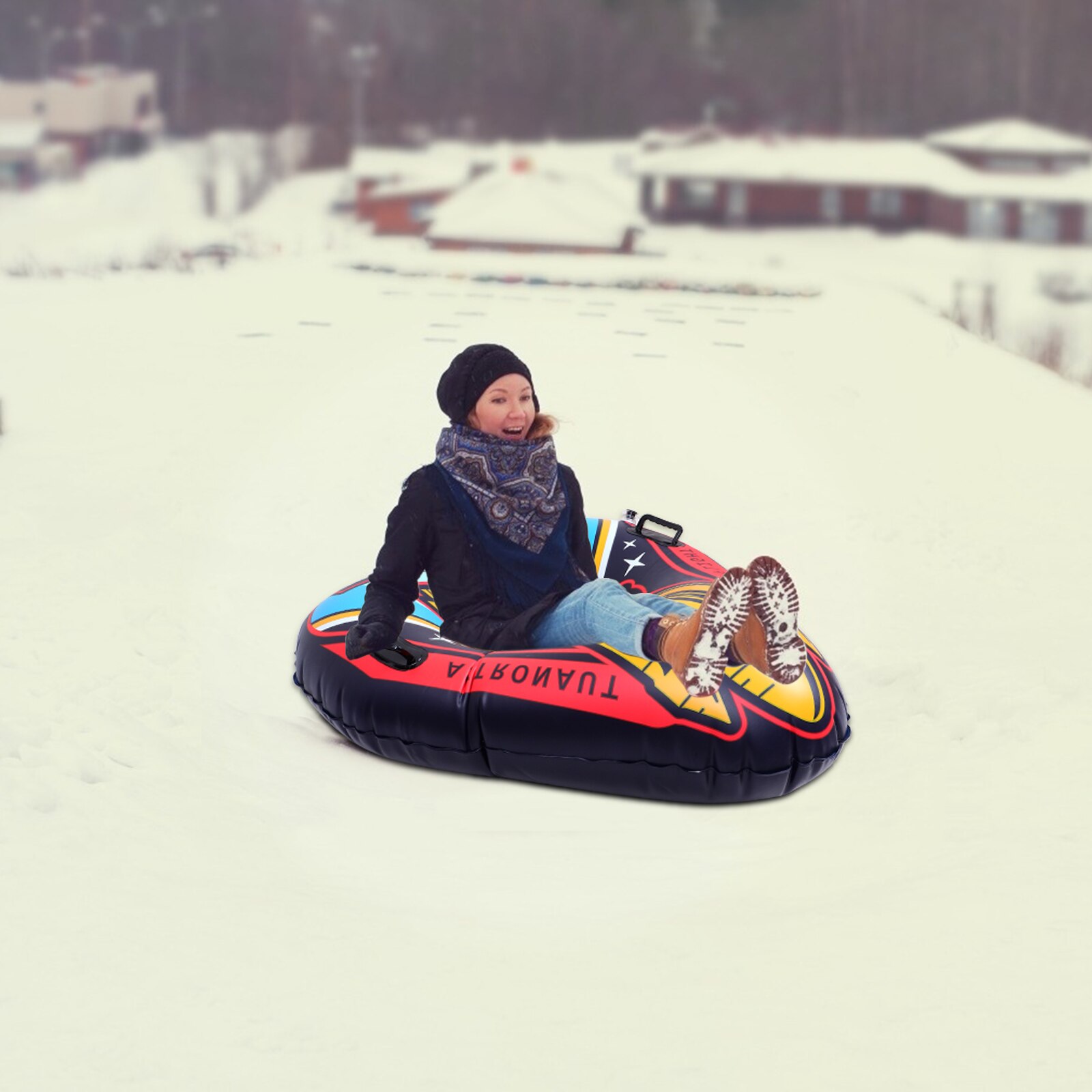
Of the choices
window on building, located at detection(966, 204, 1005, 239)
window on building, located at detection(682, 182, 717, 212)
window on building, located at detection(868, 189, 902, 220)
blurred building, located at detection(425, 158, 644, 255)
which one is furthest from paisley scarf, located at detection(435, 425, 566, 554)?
window on building, located at detection(966, 204, 1005, 239)

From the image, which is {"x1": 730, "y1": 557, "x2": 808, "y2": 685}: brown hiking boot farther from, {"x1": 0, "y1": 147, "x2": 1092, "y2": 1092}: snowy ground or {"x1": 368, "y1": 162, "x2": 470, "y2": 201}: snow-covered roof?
{"x1": 368, "y1": 162, "x2": 470, "y2": 201}: snow-covered roof

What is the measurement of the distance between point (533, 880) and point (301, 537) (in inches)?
178

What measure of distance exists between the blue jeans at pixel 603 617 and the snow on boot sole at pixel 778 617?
0.37 m

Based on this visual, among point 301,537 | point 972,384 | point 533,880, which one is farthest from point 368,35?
point 533,880

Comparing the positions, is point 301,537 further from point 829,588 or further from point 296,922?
point 296,922

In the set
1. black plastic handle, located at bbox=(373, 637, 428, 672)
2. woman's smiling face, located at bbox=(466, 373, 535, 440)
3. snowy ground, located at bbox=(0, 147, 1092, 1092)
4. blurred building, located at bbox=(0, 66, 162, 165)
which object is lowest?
snowy ground, located at bbox=(0, 147, 1092, 1092)

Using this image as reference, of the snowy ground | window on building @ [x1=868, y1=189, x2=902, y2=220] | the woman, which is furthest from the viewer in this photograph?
window on building @ [x1=868, y1=189, x2=902, y2=220]

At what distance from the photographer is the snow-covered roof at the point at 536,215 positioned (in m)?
28.9

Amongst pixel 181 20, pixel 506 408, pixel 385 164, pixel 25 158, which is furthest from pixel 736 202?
pixel 506 408

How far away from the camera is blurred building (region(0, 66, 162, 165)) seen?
58438 mm

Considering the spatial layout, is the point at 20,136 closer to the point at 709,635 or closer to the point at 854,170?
the point at 854,170

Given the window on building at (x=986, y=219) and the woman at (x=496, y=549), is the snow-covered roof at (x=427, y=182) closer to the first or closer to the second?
the window on building at (x=986, y=219)

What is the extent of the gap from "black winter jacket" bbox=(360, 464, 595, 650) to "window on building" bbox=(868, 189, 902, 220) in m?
39.4

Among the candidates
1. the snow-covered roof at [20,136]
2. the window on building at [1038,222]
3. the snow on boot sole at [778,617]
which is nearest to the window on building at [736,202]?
the window on building at [1038,222]
